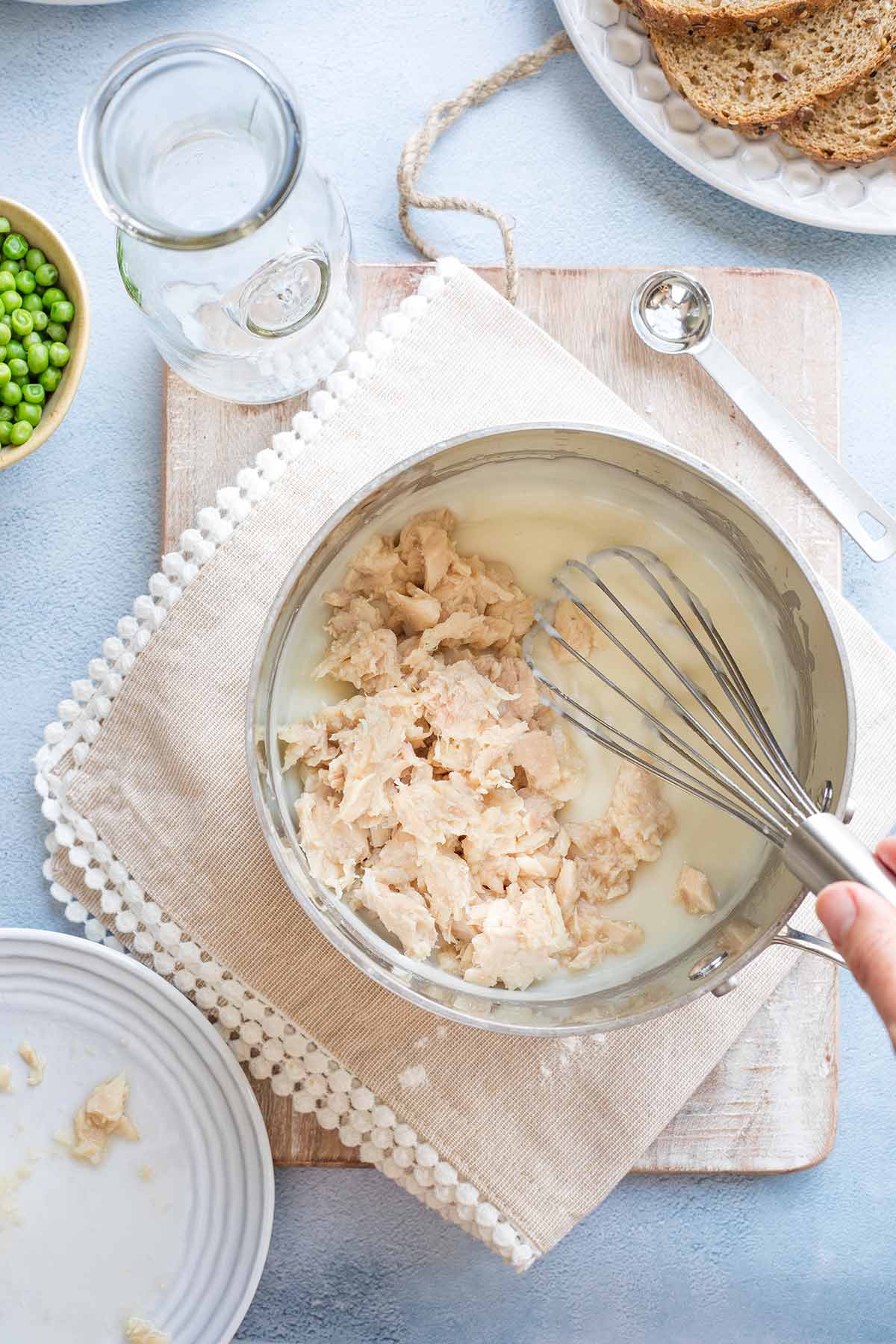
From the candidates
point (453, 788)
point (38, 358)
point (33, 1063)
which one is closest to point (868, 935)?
point (453, 788)

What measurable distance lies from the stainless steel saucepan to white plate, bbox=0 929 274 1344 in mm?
309

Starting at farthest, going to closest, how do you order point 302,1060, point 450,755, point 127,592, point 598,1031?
point 127,592 < point 302,1060 < point 450,755 < point 598,1031

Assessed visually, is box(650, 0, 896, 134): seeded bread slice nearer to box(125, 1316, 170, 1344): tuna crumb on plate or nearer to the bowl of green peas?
the bowl of green peas

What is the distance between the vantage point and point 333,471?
1.16 meters

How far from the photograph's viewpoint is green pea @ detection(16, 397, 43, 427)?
3.91 ft

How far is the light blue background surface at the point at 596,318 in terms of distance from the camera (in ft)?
4.09

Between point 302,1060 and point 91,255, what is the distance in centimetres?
88

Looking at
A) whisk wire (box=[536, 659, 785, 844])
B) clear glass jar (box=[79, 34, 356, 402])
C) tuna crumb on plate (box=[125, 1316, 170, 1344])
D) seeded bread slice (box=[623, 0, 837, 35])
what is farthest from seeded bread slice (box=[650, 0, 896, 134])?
tuna crumb on plate (box=[125, 1316, 170, 1344])

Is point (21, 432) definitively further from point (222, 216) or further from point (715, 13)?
point (715, 13)

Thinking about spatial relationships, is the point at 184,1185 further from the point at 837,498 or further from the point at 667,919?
the point at 837,498

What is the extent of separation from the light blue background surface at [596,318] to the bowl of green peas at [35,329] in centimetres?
7

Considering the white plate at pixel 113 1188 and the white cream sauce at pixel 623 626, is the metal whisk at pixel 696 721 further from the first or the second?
the white plate at pixel 113 1188

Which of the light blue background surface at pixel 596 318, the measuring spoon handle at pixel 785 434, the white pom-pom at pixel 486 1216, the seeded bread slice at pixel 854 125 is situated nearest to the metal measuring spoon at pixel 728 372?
the measuring spoon handle at pixel 785 434

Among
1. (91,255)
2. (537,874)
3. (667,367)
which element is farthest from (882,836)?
(91,255)
